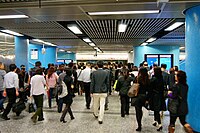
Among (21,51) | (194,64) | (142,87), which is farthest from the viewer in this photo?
(21,51)

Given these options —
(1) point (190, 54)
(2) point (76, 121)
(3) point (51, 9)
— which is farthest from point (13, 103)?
(1) point (190, 54)

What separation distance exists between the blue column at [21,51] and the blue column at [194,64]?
26.5 ft

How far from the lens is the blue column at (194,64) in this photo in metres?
5.31

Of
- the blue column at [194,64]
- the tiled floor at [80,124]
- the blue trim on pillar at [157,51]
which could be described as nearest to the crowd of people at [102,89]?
the tiled floor at [80,124]

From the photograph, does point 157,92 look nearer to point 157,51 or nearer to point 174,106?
point 174,106

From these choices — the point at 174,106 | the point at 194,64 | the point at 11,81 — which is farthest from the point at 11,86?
the point at 194,64

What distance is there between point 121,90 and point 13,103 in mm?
3079

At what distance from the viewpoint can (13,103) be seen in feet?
22.4

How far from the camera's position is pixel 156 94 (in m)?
5.49

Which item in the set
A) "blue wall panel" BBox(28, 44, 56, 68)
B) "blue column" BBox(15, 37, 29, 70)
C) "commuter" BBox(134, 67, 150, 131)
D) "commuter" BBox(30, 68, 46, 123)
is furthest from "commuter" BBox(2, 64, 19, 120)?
"blue wall panel" BBox(28, 44, 56, 68)

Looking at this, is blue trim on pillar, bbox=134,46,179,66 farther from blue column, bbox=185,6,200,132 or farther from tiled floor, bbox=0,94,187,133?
blue column, bbox=185,6,200,132

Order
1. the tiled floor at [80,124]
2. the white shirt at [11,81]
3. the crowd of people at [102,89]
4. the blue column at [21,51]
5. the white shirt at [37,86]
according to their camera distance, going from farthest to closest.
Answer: the blue column at [21,51] → the white shirt at [11,81] → the white shirt at [37,86] → the tiled floor at [80,124] → the crowd of people at [102,89]

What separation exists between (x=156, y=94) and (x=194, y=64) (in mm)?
1072

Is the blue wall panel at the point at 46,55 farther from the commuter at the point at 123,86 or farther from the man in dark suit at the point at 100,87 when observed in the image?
the man in dark suit at the point at 100,87
